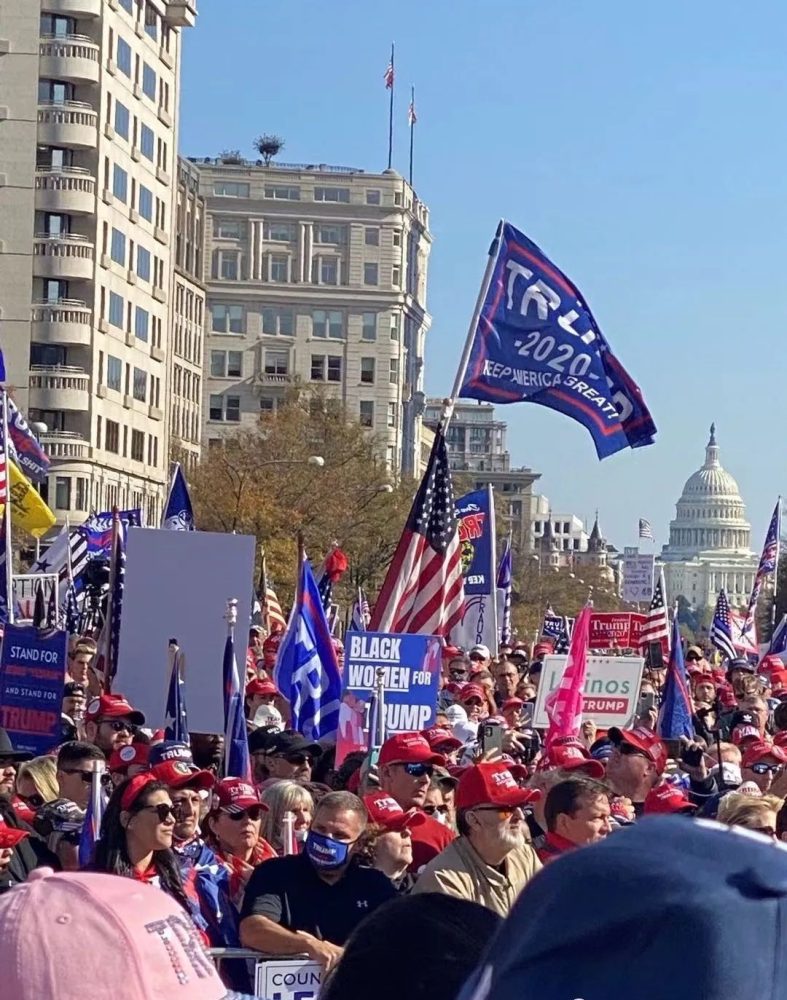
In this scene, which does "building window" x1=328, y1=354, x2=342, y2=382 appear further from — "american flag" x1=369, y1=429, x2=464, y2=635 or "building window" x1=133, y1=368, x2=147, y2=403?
"american flag" x1=369, y1=429, x2=464, y2=635

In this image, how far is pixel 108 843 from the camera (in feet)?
21.6

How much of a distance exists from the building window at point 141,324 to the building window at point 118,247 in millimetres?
2718

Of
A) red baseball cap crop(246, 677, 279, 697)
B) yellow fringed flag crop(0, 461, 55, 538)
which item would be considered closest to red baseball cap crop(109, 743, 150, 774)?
red baseball cap crop(246, 677, 279, 697)

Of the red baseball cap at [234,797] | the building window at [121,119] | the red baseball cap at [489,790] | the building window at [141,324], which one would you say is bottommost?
the red baseball cap at [234,797]

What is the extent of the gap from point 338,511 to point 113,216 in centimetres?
1925

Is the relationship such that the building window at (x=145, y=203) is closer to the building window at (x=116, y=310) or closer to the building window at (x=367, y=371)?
the building window at (x=116, y=310)

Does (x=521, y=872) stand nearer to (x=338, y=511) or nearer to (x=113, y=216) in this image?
(x=338, y=511)

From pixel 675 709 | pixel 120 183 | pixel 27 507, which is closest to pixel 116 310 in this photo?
pixel 120 183

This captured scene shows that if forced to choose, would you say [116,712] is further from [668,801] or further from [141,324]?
[141,324]

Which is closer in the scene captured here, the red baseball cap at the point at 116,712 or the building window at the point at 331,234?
the red baseball cap at the point at 116,712

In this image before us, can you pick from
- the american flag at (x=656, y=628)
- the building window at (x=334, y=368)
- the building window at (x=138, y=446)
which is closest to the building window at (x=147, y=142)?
the building window at (x=138, y=446)

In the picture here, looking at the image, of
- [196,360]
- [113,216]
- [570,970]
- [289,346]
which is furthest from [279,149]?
[570,970]

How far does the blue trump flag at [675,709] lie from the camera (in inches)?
639

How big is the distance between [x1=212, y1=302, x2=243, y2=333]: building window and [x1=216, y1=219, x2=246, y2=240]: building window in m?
5.28
